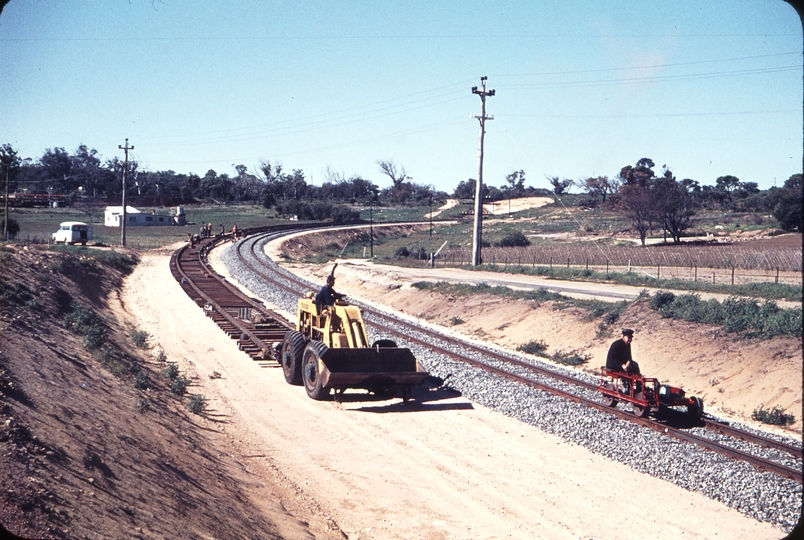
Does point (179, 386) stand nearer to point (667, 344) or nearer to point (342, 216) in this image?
point (667, 344)

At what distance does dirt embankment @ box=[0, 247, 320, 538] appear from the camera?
6.20 meters

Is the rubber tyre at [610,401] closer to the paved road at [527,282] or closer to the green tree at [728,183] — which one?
the paved road at [527,282]

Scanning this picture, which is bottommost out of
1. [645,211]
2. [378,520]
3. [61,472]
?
[378,520]

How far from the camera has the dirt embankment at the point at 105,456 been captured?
620 centimetres

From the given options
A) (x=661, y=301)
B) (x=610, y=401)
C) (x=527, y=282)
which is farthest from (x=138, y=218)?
(x=610, y=401)

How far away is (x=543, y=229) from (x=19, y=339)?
75.1 metres

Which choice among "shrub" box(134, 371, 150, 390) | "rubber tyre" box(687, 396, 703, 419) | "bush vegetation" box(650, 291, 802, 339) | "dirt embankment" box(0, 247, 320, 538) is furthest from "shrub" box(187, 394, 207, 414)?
"bush vegetation" box(650, 291, 802, 339)

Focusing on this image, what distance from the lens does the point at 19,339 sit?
12.8 m

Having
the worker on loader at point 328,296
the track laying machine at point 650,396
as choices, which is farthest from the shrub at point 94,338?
the track laying machine at point 650,396

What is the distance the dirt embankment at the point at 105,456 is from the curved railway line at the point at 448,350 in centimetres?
500

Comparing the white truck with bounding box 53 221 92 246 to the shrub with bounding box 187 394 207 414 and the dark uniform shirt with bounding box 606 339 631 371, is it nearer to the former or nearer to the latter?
the shrub with bounding box 187 394 207 414

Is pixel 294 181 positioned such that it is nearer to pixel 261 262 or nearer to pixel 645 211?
pixel 645 211

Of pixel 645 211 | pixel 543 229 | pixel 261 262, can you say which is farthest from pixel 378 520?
pixel 543 229

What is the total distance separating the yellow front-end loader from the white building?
7012 centimetres
